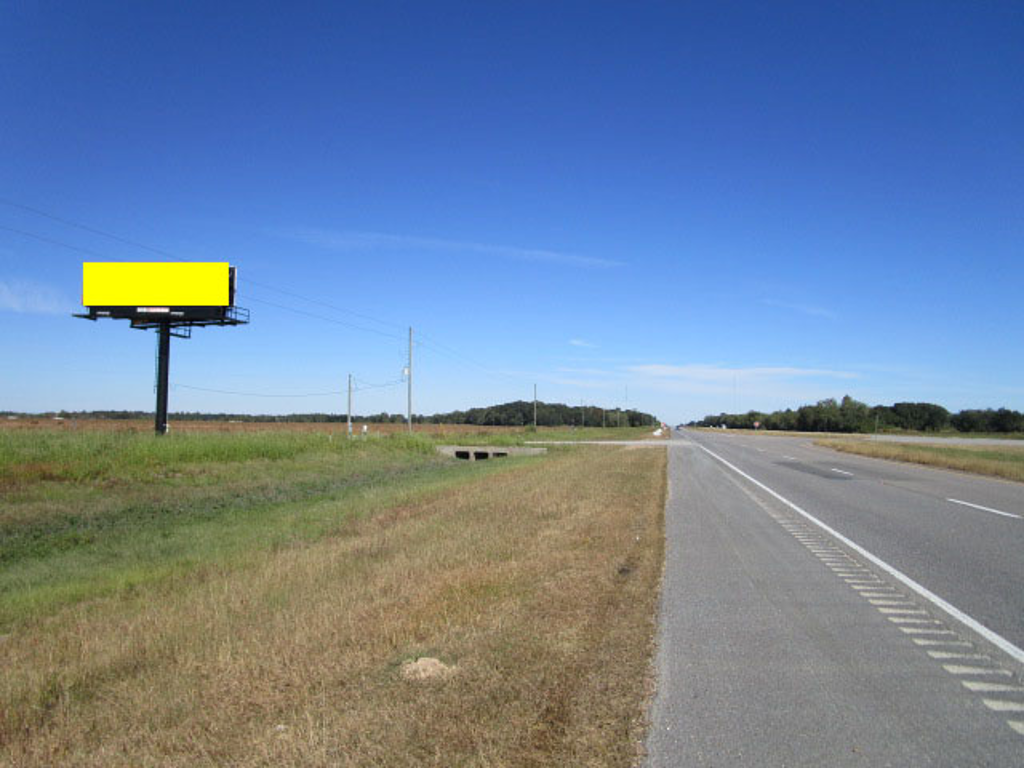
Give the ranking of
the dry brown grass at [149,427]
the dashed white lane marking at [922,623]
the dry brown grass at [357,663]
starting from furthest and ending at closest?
the dry brown grass at [149,427] < the dashed white lane marking at [922,623] < the dry brown grass at [357,663]

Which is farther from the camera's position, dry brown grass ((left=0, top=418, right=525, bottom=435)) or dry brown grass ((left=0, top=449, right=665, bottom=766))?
dry brown grass ((left=0, top=418, right=525, bottom=435))

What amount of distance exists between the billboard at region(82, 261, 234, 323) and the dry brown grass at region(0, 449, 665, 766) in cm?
3708

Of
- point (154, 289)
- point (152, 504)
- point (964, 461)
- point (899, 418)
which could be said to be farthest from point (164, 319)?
point (899, 418)

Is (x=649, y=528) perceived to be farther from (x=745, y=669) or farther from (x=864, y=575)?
(x=745, y=669)

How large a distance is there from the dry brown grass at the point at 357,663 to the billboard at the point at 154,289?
Answer: 37.1m

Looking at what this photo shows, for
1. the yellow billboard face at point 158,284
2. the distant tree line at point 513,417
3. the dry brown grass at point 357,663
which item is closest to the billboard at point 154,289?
the yellow billboard face at point 158,284

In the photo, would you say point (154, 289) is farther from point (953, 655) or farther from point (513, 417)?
point (513, 417)

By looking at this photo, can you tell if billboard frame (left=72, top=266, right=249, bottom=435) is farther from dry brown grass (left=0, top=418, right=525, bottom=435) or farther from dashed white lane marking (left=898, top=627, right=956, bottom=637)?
dashed white lane marking (left=898, top=627, right=956, bottom=637)

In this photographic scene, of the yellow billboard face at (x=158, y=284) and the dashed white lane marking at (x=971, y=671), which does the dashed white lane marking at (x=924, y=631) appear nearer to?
the dashed white lane marking at (x=971, y=671)

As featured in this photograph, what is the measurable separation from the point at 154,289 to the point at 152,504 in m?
27.1

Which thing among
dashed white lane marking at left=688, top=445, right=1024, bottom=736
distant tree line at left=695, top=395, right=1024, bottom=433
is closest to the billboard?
dashed white lane marking at left=688, top=445, right=1024, bottom=736

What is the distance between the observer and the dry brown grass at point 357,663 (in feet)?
14.2

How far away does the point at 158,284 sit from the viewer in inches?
1748

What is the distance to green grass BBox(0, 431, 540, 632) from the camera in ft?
38.9
